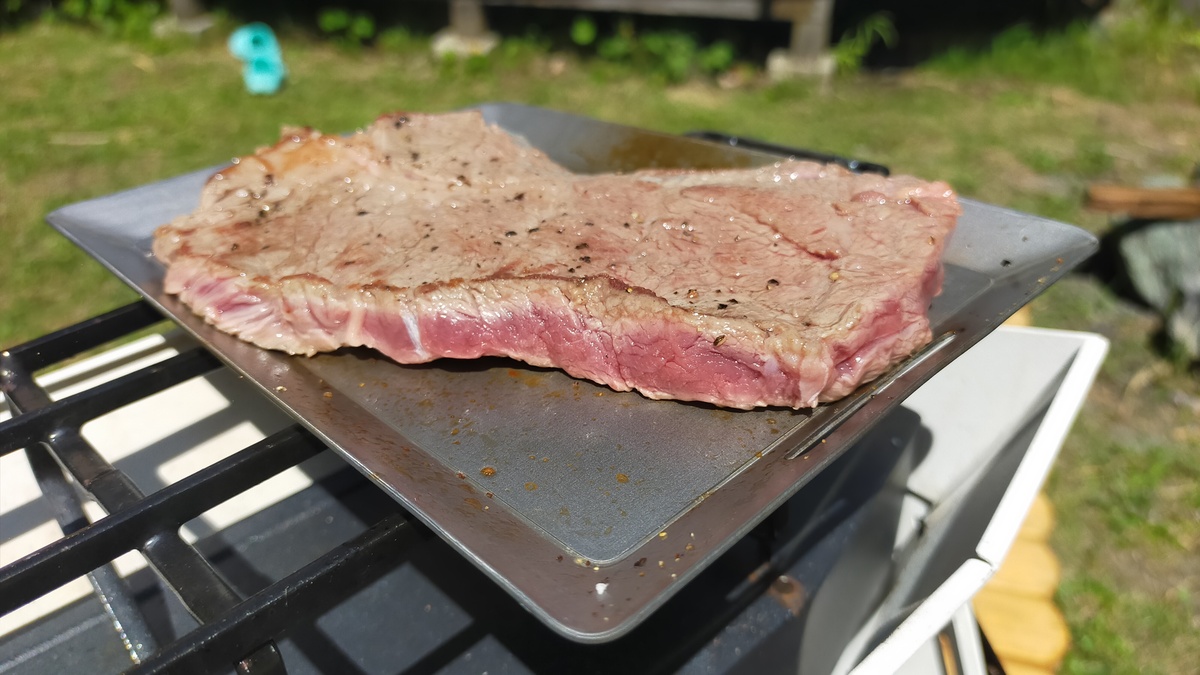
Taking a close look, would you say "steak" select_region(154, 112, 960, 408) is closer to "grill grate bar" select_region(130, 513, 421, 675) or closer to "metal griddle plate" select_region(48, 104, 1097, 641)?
"metal griddle plate" select_region(48, 104, 1097, 641)

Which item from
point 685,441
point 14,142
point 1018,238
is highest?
point 1018,238

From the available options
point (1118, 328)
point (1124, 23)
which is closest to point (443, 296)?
point (1118, 328)

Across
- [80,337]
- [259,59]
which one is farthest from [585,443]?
[259,59]

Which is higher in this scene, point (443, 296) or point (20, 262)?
point (443, 296)

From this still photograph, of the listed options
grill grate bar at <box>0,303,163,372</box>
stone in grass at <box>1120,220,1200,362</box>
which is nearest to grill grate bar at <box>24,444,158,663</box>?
grill grate bar at <box>0,303,163,372</box>

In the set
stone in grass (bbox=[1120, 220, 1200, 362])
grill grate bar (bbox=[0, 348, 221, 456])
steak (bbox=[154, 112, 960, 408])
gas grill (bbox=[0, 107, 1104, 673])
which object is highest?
steak (bbox=[154, 112, 960, 408])

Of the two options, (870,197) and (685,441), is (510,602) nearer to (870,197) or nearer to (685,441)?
(685,441)
